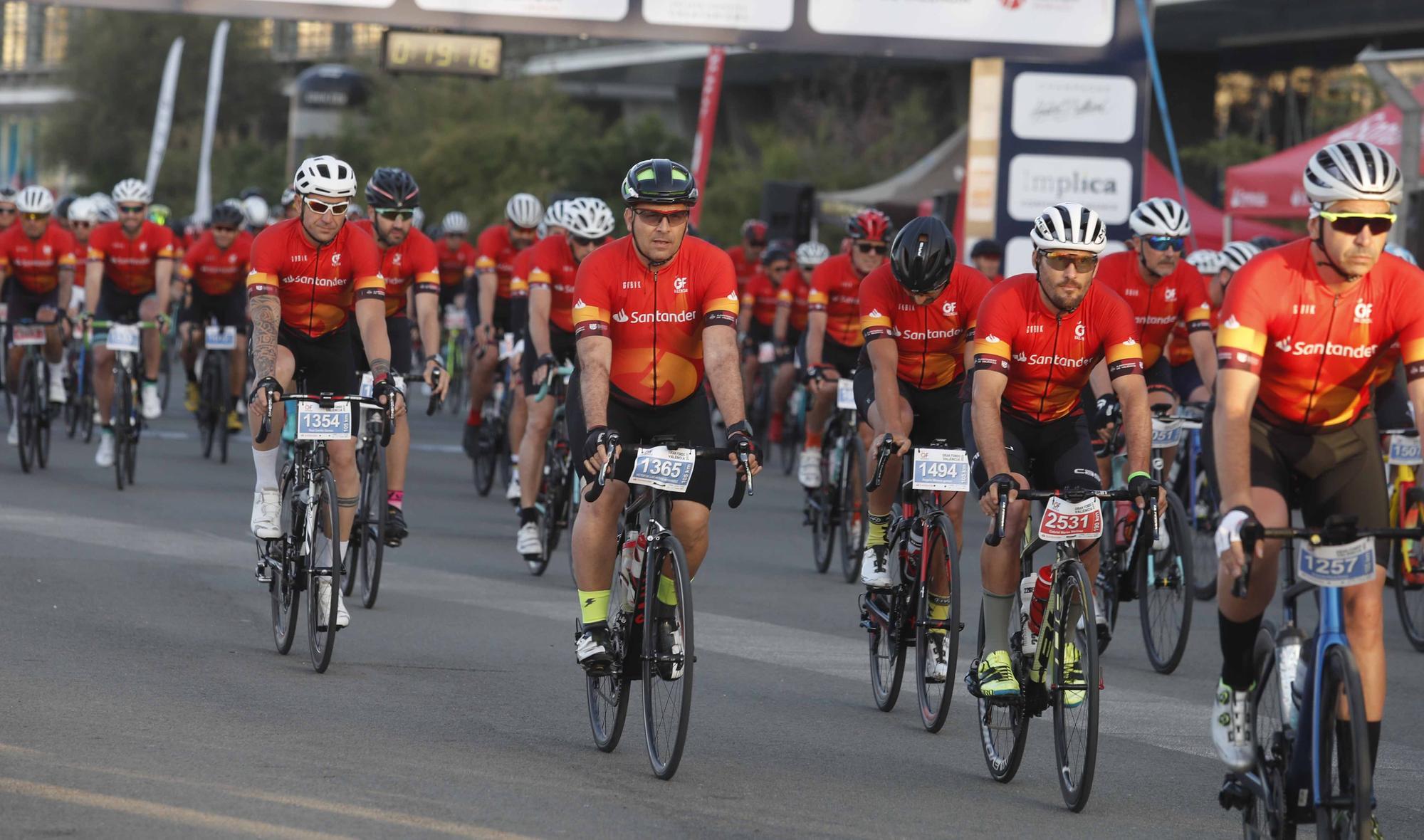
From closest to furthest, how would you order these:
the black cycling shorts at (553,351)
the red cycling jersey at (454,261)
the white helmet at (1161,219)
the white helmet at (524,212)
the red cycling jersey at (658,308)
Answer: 1. the red cycling jersey at (658,308)
2. the white helmet at (1161,219)
3. the black cycling shorts at (553,351)
4. the white helmet at (524,212)
5. the red cycling jersey at (454,261)


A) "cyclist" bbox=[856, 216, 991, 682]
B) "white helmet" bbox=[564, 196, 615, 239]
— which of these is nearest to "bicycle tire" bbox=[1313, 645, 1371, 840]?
"cyclist" bbox=[856, 216, 991, 682]

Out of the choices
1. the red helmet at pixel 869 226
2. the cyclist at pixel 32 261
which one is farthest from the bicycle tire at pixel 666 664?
the cyclist at pixel 32 261

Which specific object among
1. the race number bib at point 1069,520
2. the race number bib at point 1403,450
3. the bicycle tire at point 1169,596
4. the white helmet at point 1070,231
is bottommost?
the bicycle tire at point 1169,596

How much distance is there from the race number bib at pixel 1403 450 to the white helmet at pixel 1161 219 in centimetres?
159

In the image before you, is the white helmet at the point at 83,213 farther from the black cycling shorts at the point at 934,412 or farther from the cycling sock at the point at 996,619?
the cycling sock at the point at 996,619

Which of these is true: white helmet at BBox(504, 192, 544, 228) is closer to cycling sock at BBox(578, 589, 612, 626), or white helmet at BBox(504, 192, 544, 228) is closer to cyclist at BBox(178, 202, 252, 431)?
cyclist at BBox(178, 202, 252, 431)

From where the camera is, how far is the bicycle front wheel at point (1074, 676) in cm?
675

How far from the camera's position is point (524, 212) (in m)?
17.1

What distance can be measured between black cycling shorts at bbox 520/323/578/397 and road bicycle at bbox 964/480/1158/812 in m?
6.02

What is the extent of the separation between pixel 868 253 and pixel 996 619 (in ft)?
18.1

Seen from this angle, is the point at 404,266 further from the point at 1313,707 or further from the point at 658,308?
the point at 1313,707

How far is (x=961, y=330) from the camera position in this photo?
9.78 meters

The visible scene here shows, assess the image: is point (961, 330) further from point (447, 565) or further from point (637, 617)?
point (447, 565)

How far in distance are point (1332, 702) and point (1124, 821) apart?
1500mm
